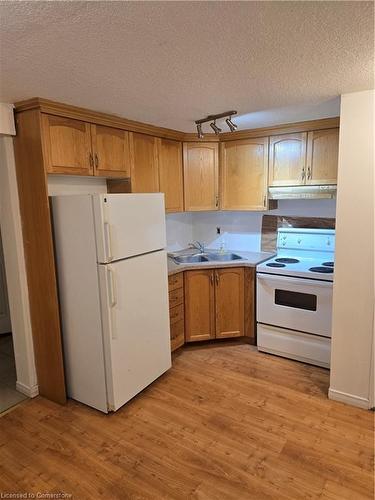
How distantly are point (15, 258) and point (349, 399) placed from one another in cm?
278

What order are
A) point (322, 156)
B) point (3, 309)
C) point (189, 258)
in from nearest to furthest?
point (322, 156) < point (189, 258) < point (3, 309)

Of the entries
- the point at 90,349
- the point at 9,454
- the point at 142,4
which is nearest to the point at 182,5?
the point at 142,4

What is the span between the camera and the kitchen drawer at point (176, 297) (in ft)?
10.5

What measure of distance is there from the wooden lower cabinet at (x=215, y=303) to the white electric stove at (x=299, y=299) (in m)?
0.23

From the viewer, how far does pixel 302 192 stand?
123 inches

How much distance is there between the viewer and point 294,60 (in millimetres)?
1654

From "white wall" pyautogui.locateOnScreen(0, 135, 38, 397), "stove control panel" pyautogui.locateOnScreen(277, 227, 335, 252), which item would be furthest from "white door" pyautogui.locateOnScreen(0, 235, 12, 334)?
"stove control panel" pyautogui.locateOnScreen(277, 227, 335, 252)

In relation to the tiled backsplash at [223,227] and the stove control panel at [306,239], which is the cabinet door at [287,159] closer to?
the tiled backsplash at [223,227]

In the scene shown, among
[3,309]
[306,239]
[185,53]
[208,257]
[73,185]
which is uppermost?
[185,53]

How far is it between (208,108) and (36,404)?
2671mm

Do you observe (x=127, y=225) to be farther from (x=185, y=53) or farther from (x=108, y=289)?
(x=185, y=53)

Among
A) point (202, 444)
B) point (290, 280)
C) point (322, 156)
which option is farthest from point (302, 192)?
point (202, 444)

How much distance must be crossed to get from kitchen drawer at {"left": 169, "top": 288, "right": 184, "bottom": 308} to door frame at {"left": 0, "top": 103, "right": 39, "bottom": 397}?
4.12 ft

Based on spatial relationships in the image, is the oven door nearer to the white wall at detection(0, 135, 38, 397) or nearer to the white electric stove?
the white electric stove
